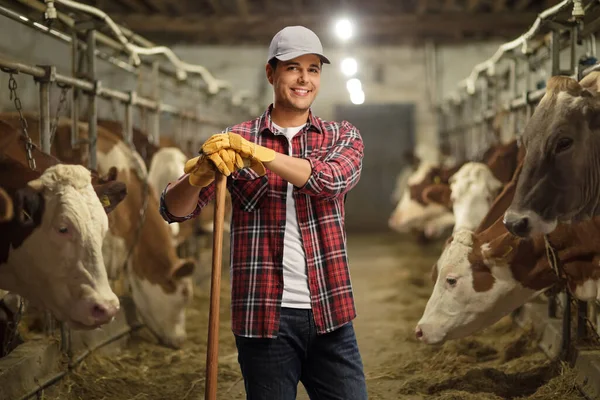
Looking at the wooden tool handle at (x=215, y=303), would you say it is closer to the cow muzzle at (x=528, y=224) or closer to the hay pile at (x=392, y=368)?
the cow muzzle at (x=528, y=224)

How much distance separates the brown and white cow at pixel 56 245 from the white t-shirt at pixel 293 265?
1027 millimetres

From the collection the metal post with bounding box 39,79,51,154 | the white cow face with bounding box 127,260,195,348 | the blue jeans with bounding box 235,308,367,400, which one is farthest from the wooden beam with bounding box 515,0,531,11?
the blue jeans with bounding box 235,308,367,400

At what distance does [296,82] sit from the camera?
2178mm

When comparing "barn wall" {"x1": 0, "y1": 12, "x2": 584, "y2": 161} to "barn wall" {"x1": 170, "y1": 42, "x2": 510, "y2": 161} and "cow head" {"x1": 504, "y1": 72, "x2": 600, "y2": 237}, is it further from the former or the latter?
"cow head" {"x1": 504, "y1": 72, "x2": 600, "y2": 237}

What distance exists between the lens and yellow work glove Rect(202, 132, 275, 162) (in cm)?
193

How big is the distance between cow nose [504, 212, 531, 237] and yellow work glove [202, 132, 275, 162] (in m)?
1.01

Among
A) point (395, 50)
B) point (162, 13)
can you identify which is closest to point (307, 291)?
point (162, 13)

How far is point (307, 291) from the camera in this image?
83.5 inches

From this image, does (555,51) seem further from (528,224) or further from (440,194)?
(440,194)

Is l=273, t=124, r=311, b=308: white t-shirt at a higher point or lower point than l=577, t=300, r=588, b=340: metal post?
higher

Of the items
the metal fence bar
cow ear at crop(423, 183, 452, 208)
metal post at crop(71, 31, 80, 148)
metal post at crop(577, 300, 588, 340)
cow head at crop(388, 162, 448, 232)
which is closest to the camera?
the metal fence bar

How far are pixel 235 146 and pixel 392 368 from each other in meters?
2.35

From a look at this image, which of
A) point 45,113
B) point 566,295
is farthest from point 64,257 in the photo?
point 566,295

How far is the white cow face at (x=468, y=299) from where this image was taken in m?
3.42
